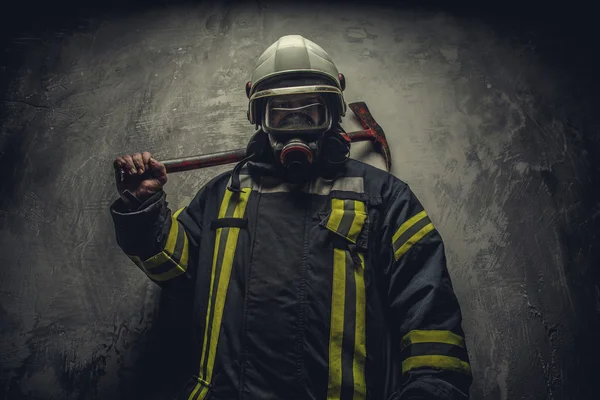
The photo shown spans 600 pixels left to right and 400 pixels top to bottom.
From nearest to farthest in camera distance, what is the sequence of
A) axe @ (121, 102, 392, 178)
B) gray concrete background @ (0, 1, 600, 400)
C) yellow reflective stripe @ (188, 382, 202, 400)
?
1. yellow reflective stripe @ (188, 382, 202, 400)
2. axe @ (121, 102, 392, 178)
3. gray concrete background @ (0, 1, 600, 400)

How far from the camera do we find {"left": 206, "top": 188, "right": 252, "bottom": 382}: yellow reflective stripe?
4.97 ft

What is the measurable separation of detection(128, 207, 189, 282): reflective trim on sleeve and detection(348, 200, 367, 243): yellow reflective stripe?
0.67m

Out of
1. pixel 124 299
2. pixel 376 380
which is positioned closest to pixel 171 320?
pixel 124 299

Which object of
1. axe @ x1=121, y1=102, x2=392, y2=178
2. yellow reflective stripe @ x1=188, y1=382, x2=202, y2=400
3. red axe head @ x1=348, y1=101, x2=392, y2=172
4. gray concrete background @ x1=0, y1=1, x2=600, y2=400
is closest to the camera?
yellow reflective stripe @ x1=188, y1=382, x2=202, y2=400

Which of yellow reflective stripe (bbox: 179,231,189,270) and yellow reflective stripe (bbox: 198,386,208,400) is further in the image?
yellow reflective stripe (bbox: 179,231,189,270)

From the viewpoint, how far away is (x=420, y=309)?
1448 mm

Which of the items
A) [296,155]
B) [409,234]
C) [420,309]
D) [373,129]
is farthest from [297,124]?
[420,309]

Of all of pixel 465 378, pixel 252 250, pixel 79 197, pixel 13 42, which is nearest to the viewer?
pixel 465 378

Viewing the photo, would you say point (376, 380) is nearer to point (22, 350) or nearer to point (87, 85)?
point (22, 350)

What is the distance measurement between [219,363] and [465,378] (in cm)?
85

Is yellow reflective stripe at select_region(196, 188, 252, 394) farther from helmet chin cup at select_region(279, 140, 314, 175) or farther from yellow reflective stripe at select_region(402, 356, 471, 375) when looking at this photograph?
yellow reflective stripe at select_region(402, 356, 471, 375)

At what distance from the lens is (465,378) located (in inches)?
55.2

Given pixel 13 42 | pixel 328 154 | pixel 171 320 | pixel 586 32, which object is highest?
pixel 586 32

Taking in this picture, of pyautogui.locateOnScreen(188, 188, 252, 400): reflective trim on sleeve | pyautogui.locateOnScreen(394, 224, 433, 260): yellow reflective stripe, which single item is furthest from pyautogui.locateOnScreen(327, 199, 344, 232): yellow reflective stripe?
pyautogui.locateOnScreen(188, 188, 252, 400): reflective trim on sleeve
